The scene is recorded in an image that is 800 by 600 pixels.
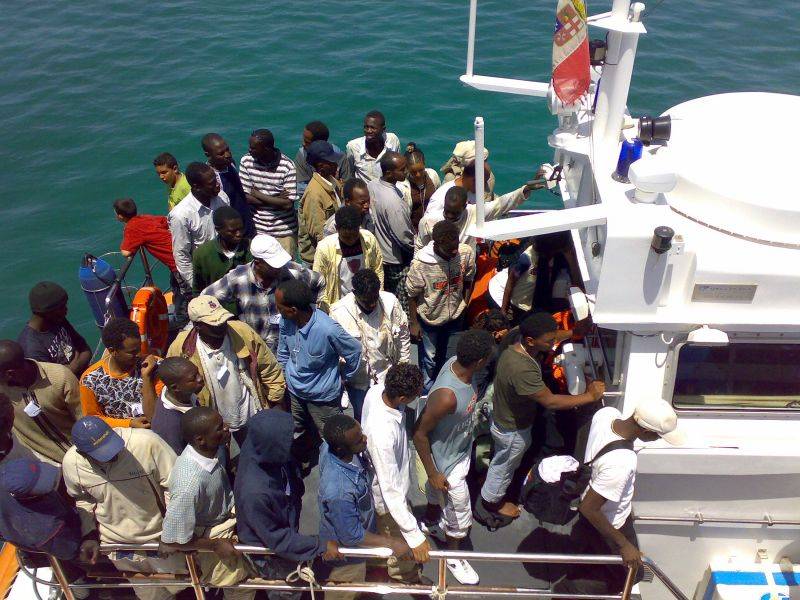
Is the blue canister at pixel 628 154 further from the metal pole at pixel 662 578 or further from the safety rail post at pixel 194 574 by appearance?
the safety rail post at pixel 194 574

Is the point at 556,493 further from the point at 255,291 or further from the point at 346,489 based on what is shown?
the point at 255,291

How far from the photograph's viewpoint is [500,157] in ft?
44.5

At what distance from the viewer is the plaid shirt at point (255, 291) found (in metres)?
5.51

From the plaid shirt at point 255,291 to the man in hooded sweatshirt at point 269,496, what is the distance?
5.63 feet

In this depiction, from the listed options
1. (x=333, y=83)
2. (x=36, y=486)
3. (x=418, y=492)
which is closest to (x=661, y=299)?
(x=418, y=492)

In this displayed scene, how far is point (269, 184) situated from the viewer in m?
7.12

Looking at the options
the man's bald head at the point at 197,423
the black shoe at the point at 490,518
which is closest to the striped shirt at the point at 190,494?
the man's bald head at the point at 197,423

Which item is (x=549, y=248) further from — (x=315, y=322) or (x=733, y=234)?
(x=315, y=322)

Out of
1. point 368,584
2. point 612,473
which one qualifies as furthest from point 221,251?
point 612,473

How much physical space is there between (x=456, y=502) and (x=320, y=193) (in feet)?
11.0

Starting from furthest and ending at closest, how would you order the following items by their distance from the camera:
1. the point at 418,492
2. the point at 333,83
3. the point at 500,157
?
the point at 333,83 → the point at 500,157 → the point at 418,492

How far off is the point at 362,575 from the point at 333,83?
1347cm

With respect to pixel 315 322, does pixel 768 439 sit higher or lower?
lower

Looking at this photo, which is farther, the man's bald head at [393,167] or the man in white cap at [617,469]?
the man's bald head at [393,167]
